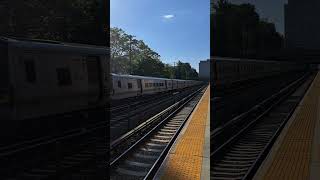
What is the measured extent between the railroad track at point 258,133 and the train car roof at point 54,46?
74.3 inches

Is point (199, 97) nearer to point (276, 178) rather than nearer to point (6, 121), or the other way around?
point (276, 178)

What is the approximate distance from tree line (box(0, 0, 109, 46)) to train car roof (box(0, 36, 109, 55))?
226mm

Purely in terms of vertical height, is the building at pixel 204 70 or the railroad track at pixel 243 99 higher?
the building at pixel 204 70

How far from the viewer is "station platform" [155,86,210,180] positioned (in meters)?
6.19

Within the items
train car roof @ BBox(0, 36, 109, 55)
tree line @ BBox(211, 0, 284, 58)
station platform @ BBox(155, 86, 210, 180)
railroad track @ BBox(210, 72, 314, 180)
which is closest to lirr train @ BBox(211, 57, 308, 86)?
tree line @ BBox(211, 0, 284, 58)

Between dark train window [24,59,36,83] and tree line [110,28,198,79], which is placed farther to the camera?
dark train window [24,59,36,83]

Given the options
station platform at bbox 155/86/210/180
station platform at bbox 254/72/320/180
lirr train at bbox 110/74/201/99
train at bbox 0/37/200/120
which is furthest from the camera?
station platform at bbox 155/86/210/180

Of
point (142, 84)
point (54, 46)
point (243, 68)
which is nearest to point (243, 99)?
point (243, 68)

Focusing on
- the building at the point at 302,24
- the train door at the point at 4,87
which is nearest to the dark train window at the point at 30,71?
the train door at the point at 4,87

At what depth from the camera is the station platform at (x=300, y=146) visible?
3.37 meters

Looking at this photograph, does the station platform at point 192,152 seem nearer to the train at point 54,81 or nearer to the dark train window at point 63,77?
the train at point 54,81

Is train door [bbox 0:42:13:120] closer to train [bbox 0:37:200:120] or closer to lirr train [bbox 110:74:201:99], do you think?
train [bbox 0:37:200:120]

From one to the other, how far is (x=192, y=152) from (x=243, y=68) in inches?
145

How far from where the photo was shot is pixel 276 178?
3568 millimetres
